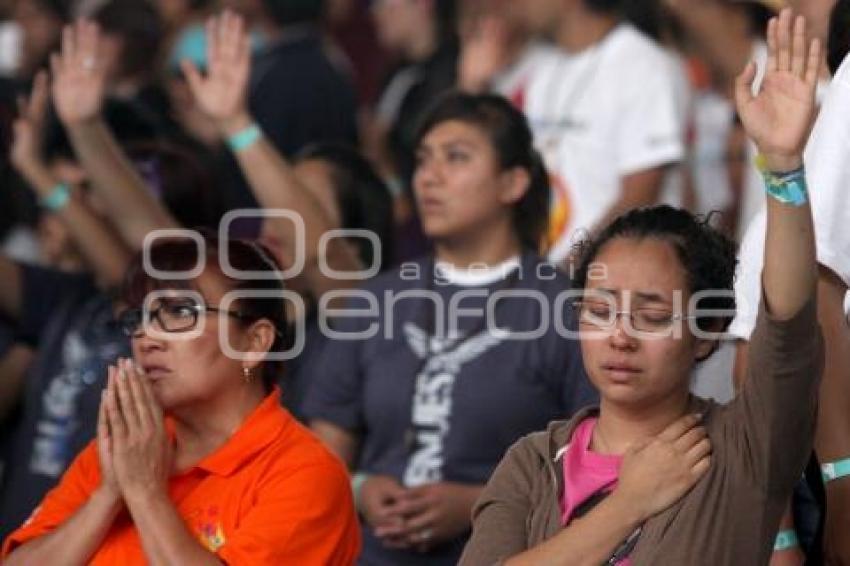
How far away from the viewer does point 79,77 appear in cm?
592

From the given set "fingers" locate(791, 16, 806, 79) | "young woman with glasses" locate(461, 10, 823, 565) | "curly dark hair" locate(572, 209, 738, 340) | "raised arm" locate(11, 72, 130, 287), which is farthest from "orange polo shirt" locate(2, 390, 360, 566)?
"raised arm" locate(11, 72, 130, 287)

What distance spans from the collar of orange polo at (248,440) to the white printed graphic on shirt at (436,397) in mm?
817

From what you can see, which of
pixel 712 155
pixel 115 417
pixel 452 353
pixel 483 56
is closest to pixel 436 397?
pixel 452 353

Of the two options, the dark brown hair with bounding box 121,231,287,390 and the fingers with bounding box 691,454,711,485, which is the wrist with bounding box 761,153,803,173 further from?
the dark brown hair with bounding box 121,231,287,390

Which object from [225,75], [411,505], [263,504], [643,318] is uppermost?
[225,75]

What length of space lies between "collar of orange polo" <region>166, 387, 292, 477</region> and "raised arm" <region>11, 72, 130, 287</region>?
5.36ft

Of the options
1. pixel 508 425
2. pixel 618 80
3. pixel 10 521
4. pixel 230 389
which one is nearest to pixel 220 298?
pixel 230 389

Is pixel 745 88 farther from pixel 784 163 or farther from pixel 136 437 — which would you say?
pixel 136 437

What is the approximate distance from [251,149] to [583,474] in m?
2.10

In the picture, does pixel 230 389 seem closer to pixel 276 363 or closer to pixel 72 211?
pixel 276 363

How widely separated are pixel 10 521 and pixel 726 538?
8.35 feet

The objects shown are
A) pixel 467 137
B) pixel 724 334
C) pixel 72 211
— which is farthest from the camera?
pixel 72 211

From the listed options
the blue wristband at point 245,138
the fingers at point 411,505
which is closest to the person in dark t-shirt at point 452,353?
the fingers at point 411,505

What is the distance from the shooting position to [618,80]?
259 inches
